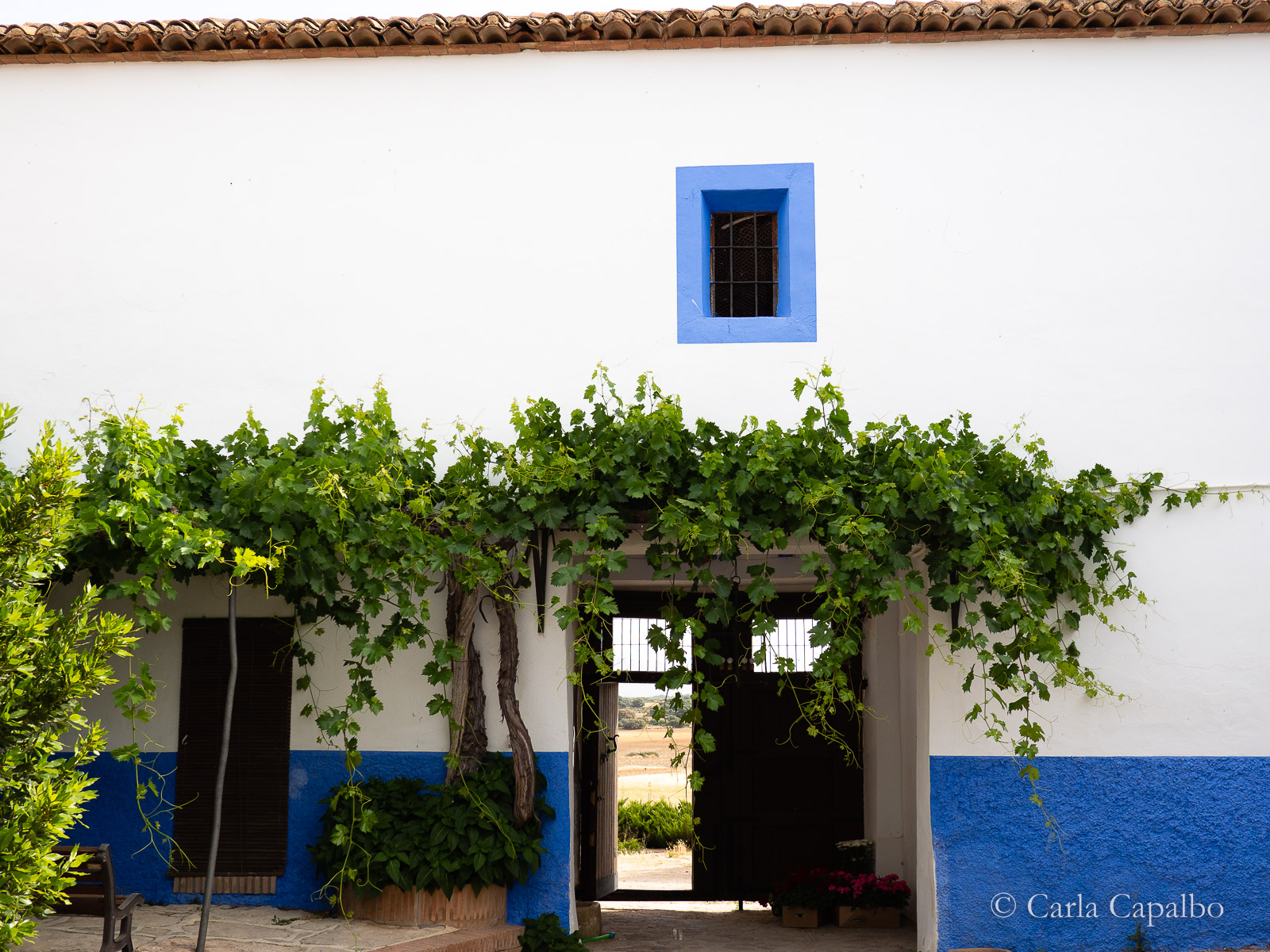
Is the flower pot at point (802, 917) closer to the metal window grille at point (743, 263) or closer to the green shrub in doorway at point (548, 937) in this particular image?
the green shrub in doorway at point (548, 937)

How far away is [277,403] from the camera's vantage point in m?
6.79

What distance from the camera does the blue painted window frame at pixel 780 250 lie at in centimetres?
664

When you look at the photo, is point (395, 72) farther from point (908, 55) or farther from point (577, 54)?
point (908, 55)

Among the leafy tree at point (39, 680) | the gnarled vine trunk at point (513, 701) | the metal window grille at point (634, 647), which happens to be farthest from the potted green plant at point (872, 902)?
the leafy tree at point (39, 680)

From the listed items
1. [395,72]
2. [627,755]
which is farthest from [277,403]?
[627,755]

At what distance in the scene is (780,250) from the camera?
6.85m

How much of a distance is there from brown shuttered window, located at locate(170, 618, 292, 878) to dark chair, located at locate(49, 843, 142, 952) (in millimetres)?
1289

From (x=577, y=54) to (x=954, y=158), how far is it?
2.41m

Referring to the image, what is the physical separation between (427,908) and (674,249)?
13.2ft

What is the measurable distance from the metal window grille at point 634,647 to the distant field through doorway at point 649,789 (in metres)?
0.20

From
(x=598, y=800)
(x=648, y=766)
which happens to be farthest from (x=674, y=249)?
(x=648, y=766)

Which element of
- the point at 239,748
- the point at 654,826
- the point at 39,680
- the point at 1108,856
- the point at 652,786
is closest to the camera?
the point at 39,680

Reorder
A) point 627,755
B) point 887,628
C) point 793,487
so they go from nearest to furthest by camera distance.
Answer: point 793,487 → point 887,628 → point 627,755

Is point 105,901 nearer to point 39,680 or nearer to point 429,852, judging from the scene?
point 39,680
